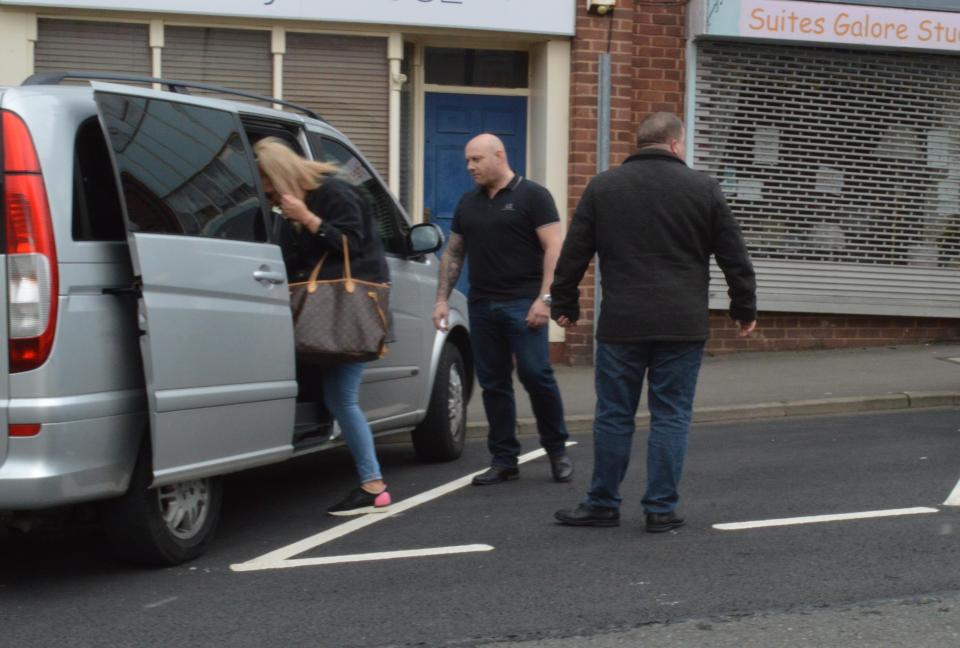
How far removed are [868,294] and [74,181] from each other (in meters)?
10.1

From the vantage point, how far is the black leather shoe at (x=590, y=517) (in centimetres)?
627

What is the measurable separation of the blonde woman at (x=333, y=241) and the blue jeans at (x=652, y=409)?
42.5 inches

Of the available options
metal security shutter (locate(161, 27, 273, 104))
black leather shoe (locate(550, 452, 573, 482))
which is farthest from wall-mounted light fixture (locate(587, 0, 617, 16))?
black leather shoe (locate(550, 452, 573, 482))

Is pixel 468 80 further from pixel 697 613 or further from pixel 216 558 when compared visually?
pixel 697 613

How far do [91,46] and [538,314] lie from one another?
6531mm

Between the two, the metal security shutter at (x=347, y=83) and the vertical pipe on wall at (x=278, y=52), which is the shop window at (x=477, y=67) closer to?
the metal security shutter at (x=347, y=83)

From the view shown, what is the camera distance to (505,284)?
→ 724 centimetres

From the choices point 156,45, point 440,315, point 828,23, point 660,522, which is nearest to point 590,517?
point 660,522

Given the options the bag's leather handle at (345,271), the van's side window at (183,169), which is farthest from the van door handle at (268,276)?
the bag's leather handle at (345,271)

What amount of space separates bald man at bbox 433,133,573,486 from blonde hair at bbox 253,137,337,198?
107cm

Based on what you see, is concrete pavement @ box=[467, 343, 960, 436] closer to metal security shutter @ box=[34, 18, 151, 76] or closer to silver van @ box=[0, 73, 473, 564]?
silver van @ box=[0, 73, 473, 564]

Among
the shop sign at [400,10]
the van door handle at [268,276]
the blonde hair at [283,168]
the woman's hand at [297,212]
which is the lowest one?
the van door handle at [268,276]

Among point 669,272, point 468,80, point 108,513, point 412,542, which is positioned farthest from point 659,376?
point 468,80

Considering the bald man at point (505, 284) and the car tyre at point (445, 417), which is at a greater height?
the bald man at point (505, 284)
